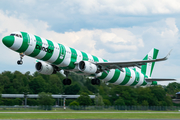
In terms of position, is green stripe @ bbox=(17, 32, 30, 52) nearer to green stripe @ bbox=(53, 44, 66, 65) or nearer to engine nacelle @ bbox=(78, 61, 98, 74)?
green stripe @ bbox=(53, 44, 66, 65)

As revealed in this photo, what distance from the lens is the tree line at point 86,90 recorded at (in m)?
94.6

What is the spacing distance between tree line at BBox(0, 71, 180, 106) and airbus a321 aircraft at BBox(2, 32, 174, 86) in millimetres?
45971

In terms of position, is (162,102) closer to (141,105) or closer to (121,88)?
(141,105)

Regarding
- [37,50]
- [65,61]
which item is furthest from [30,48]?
[65,61]

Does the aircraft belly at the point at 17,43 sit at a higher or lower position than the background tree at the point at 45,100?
higher

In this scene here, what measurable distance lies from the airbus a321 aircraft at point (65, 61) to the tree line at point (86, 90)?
45971 mm

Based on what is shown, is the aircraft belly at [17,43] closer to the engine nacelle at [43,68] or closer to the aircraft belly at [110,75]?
the engine nacelle at [43,68]

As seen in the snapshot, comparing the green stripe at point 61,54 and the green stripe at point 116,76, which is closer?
the green stripe at point 61,54

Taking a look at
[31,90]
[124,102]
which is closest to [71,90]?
[31,90]

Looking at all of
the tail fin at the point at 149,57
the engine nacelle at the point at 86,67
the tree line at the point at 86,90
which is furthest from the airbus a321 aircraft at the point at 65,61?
the tree line at the point at 86,90

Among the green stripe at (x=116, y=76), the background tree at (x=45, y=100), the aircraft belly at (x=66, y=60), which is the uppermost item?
the aircraft belly at (x=66, y=60)

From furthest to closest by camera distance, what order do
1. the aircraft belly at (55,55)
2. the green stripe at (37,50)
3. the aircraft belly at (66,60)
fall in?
the aircraft belly at (66,60), the aircraft belly at (55,55), the green stripe at (37,50)

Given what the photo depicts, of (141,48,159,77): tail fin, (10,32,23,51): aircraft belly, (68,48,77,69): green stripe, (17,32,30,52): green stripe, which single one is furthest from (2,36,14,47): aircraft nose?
(141,48,159,77): tail fin

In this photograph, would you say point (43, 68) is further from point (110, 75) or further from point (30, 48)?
point (110, 75)
